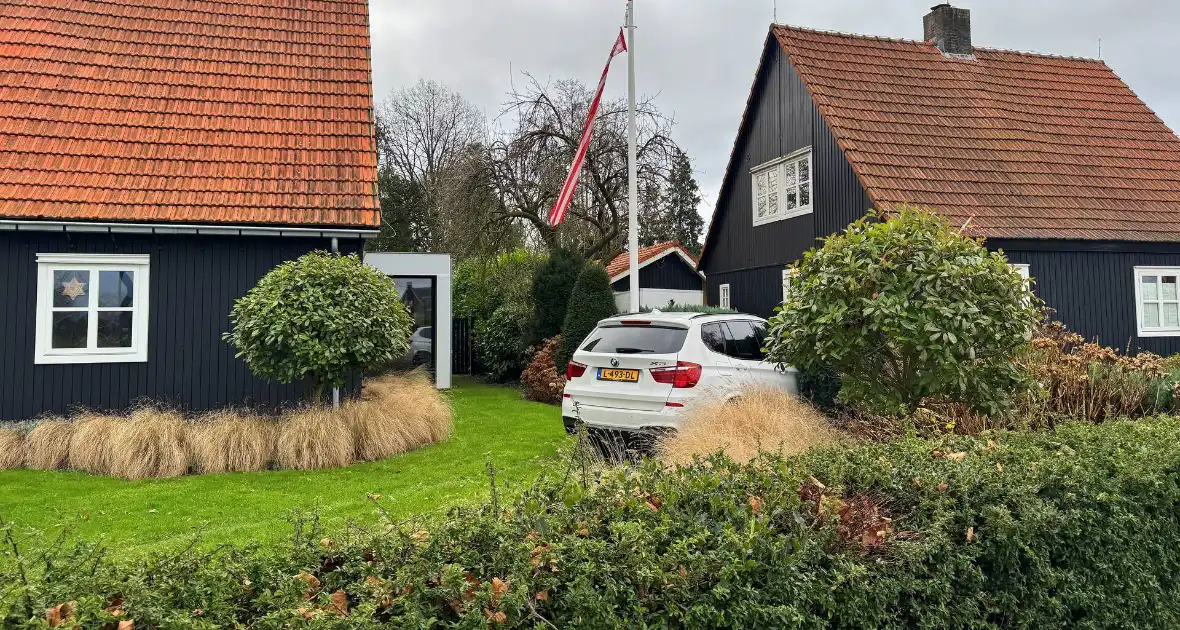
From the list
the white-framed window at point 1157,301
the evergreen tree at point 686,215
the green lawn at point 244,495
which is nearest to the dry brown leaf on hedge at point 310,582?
the green lawn at point 244,495

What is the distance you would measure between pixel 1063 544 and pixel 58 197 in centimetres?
1163

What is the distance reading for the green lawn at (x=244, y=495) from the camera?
18.8ft

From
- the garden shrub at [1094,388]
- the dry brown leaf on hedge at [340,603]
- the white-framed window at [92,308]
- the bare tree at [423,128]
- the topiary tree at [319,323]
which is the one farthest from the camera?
the bare tree at [423,128]

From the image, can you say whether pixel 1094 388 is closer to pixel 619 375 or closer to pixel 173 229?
pixel 619 375

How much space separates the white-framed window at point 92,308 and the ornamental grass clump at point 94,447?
6.55 feet

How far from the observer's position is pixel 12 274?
977 cm

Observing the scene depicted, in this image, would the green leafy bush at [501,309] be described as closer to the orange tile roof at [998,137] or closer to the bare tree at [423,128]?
the orange tile roof at [998,137]

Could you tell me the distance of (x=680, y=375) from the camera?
778cm

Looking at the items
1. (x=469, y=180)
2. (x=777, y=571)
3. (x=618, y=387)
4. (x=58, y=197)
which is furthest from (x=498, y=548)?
(x=469, y=180)

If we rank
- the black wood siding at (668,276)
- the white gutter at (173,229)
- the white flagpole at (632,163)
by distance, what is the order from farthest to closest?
the black wood siding at (668,276)
the white flagpole at (632,163)
the white gutter at (173,229)

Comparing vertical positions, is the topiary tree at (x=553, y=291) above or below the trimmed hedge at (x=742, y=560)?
above

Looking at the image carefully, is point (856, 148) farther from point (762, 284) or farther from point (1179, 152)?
point (1179, 152)

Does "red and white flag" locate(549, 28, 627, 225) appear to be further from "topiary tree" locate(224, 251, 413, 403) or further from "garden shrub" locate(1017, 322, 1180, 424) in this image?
"garden shrub" locate(1017, 322, 1180, 424)

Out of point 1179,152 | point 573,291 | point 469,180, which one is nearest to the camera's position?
point 573,291
